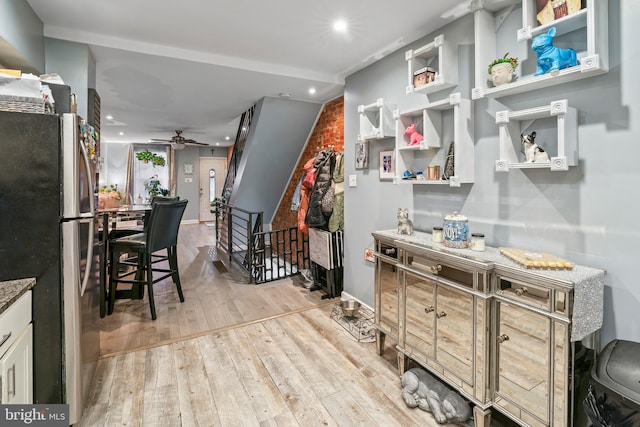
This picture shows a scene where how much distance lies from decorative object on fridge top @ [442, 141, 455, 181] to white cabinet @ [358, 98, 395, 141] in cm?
61

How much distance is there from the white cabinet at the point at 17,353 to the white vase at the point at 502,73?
2.46m

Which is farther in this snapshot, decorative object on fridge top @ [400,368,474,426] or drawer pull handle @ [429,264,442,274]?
drawer pull handle @ [429,264,442,274]

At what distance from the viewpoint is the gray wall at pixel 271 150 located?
429cm

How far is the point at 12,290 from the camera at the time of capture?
1.32m

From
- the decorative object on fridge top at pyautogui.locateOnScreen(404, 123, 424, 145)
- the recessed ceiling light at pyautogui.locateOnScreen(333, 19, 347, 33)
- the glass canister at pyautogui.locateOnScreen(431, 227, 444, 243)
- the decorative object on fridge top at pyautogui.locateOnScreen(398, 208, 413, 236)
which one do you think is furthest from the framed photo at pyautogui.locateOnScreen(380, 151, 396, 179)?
the recessed ceiling light at pyautogui.locateOnScreen(333, 19, 347, 33)

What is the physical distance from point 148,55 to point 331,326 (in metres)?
2.76

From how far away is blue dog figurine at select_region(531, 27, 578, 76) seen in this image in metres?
1.47

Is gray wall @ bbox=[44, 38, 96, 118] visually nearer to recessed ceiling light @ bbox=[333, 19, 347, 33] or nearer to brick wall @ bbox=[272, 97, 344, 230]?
recessed ceiling light @ bbox=[333, 19, 347, 33]

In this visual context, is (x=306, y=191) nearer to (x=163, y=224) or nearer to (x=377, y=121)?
(x=377, y=121)

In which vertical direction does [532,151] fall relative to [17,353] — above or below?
above

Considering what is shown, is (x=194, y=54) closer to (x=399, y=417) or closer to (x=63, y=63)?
(x=63, y=63)

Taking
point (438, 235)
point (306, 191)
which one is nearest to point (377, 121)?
point (306, 191)

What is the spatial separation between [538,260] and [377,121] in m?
1.81

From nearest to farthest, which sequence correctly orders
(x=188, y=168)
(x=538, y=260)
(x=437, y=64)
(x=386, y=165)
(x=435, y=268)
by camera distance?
(x=538, y=260) < (x=435, y=268) < (x=437, y=64) < (x=386, y=165) < (x=188, y=168)
